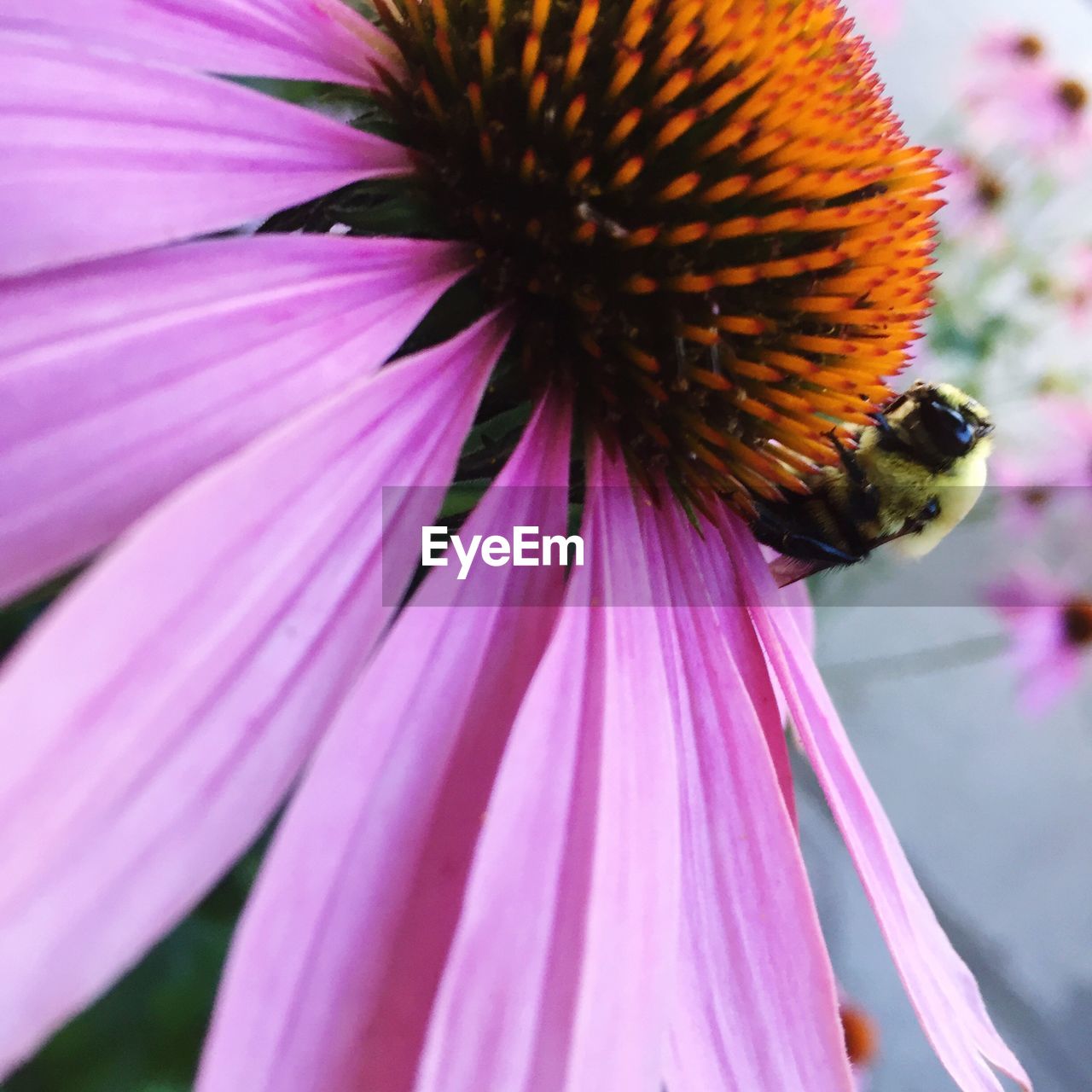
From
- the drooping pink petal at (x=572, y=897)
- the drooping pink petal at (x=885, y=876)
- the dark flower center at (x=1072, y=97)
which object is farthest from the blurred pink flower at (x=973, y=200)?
the drooping pink petal at (x=572, y=897)

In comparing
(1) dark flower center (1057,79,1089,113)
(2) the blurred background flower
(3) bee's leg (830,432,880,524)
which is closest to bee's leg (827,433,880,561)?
(3) bee's leg (830,432,880,524)

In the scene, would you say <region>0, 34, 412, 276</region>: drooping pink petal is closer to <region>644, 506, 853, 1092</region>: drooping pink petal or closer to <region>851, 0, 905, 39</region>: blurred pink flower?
<region>644, 506, 853, 1092</region>: drooping pink petal

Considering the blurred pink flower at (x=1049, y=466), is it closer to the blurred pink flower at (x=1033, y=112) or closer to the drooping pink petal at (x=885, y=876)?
the blurred pink flower at (x=1033, y=112)

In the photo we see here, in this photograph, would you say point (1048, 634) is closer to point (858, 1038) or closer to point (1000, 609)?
point (1000, 609)

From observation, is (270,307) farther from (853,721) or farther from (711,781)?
Answer: (853,721)

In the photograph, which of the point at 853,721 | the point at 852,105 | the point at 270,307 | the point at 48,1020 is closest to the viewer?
the point at 48,1020

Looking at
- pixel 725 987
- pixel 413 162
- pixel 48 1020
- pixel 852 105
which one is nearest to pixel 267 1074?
pixel 48 1020
